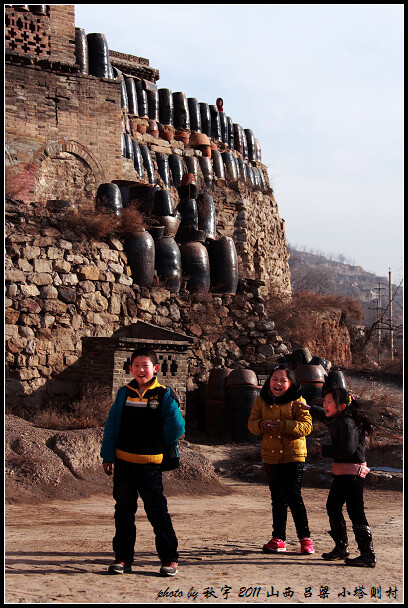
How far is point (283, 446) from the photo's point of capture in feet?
17.7

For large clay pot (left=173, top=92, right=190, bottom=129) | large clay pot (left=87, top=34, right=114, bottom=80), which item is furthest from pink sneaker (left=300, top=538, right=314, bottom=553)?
large clay pot (left=173, top=92, right=190, bottom=129)

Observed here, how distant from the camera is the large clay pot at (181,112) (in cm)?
2477

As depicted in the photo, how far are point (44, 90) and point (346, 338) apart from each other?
10.2 metres

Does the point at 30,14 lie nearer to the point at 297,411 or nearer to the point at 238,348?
the point at 238,348

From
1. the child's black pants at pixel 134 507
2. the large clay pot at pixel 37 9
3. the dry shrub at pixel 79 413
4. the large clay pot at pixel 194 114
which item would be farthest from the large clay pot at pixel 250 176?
the child's black pants at pixel 134 507

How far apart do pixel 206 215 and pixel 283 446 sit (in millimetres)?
13569

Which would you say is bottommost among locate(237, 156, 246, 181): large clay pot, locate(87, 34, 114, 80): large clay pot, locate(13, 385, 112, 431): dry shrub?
locate(13, 385, 112, 431): dry shrub

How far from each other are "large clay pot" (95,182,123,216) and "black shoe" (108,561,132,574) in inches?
442

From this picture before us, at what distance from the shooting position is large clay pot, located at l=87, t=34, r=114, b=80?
2031 centimetres

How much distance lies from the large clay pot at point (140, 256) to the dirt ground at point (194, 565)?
7601mm

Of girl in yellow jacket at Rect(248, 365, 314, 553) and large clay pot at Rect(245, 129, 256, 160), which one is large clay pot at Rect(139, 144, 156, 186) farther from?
girl in yellow jacket at Rect(248, 365, 314, 553)

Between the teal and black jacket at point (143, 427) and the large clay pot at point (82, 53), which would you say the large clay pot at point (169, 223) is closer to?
the large clay pot at point (82, 53)

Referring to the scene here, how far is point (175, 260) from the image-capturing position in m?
15.5

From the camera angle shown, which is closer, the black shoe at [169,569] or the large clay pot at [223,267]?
the black shoe at [169,569]
